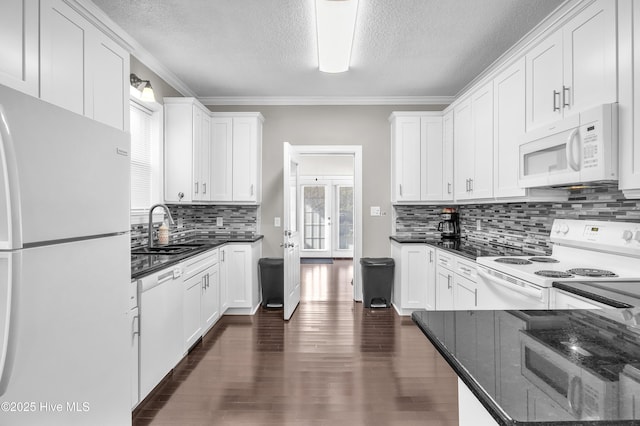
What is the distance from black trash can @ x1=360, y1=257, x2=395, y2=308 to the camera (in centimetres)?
426

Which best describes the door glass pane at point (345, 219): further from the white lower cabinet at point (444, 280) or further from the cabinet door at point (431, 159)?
the white lower cabinet at point (444, 280)

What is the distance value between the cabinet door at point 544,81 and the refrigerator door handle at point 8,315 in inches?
108

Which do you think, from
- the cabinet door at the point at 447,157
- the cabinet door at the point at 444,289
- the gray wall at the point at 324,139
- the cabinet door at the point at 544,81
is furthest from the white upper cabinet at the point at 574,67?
the gray wall at the point at 324,139

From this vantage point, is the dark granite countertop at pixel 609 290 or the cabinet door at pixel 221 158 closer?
the dark granite countertop at pixel 609 290

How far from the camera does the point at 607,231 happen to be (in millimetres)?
2049

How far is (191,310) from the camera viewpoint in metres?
2.91

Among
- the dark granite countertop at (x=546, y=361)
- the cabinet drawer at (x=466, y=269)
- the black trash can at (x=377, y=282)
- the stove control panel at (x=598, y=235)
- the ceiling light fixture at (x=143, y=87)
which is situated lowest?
the black trash can at (x=377, y=282)

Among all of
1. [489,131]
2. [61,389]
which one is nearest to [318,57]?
[489,131]

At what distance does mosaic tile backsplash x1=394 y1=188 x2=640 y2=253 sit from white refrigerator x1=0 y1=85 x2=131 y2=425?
2.77m

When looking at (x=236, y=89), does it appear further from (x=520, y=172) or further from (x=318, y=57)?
(x=520, y=172)

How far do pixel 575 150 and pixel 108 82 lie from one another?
2.71 metres

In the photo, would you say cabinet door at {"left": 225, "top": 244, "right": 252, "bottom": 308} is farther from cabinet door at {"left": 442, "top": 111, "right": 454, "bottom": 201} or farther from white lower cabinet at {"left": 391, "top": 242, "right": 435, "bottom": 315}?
cabinet door at {"left": 442, "top": 111, "right": 454, "bottom": 201}

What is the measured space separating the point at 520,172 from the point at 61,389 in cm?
279

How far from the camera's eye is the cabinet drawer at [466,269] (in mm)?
2827
